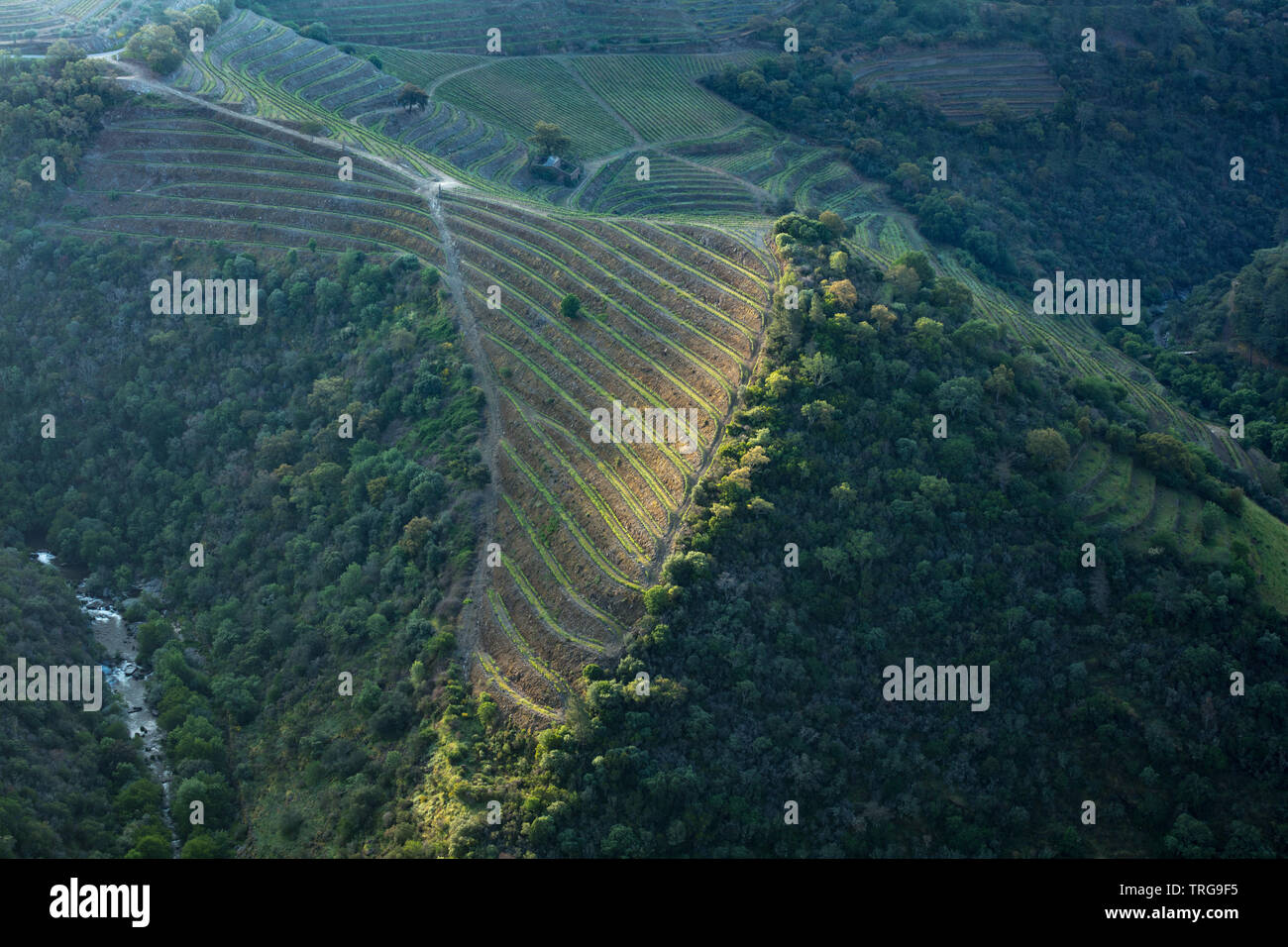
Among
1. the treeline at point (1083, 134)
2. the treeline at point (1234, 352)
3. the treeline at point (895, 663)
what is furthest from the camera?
the treeline at point (1083, 134)

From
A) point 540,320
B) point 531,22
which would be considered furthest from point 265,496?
point 531,22

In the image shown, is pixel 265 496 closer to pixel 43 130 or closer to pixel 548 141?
pixel 43 130

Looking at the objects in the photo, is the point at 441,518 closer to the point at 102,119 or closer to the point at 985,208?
the point at 102,119

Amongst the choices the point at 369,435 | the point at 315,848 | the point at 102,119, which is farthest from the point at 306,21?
the point at 315,848

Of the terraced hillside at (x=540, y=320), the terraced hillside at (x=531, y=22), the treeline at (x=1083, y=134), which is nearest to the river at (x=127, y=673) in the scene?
the terraced hillside at (x=540, y=320)

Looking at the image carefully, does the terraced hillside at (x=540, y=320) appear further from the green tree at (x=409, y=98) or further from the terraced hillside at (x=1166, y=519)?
the terraced hillside at (x=1166, y=519)
